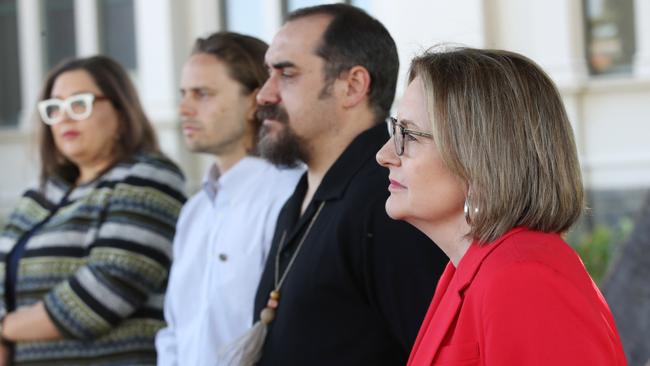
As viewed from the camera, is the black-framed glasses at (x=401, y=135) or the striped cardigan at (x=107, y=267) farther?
the striped cardigan at (x=107, y=267)

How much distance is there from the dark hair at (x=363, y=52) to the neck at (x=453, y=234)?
0.91 m

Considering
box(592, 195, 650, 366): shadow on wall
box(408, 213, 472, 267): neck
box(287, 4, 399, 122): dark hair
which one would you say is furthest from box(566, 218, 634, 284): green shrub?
box(408, 213, 472, 267): neck

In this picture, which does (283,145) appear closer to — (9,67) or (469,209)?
(469,209)

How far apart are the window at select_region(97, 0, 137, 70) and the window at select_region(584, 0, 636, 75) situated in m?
5.29

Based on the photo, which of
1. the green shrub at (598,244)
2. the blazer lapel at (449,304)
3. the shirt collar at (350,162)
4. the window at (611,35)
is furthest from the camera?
the window at (611,35)

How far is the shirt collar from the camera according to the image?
278cm

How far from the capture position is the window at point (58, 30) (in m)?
13.0

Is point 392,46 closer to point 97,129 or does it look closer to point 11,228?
point 97,129

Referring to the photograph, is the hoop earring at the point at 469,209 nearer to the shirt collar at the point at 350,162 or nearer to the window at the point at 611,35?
the shirt collar at the point at 350,162

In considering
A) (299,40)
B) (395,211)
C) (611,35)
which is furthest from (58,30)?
(395,211)

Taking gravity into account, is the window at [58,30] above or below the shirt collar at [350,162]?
above

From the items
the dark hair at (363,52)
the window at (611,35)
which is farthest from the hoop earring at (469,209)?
Answer: the window at (611,35)

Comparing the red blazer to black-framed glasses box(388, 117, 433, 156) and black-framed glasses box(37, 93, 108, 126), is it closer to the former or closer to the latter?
black-framed glasses box(388, 117, 433, 156)

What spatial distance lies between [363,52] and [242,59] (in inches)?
33.1
